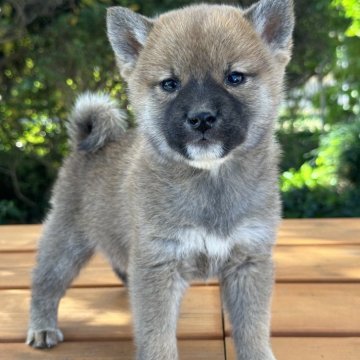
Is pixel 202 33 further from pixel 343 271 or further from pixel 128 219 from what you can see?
pixel 343 271

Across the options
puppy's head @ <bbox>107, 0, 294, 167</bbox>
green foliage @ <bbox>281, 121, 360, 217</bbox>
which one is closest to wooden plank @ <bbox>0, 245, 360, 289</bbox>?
puppy's head @ <bbox>107, 0, 294, 167</bbox>

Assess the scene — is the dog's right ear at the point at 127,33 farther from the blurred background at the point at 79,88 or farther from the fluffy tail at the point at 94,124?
the blurred background at the point at 79,88

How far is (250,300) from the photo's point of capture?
196 centimetres

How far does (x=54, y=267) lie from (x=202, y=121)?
900 mm

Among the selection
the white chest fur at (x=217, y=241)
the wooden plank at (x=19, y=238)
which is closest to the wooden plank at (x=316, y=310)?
the white chest fur at (x=217, y=241)

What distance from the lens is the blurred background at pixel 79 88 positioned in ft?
13.7

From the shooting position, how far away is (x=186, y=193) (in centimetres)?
188

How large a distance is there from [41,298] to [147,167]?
0.66 metres

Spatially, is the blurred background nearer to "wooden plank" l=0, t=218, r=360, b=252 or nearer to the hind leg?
"wooden plank" l=0, t=218, r=360, b=252

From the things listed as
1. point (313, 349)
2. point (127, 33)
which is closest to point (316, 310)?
point (313, 349)

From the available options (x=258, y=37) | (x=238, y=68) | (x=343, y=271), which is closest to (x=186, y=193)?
(x=238, y=68)

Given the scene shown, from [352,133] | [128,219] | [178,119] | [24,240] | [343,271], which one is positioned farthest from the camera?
[352,133]

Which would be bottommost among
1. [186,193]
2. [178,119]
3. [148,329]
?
[148,329]

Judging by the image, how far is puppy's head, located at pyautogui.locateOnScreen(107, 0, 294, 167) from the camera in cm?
176
